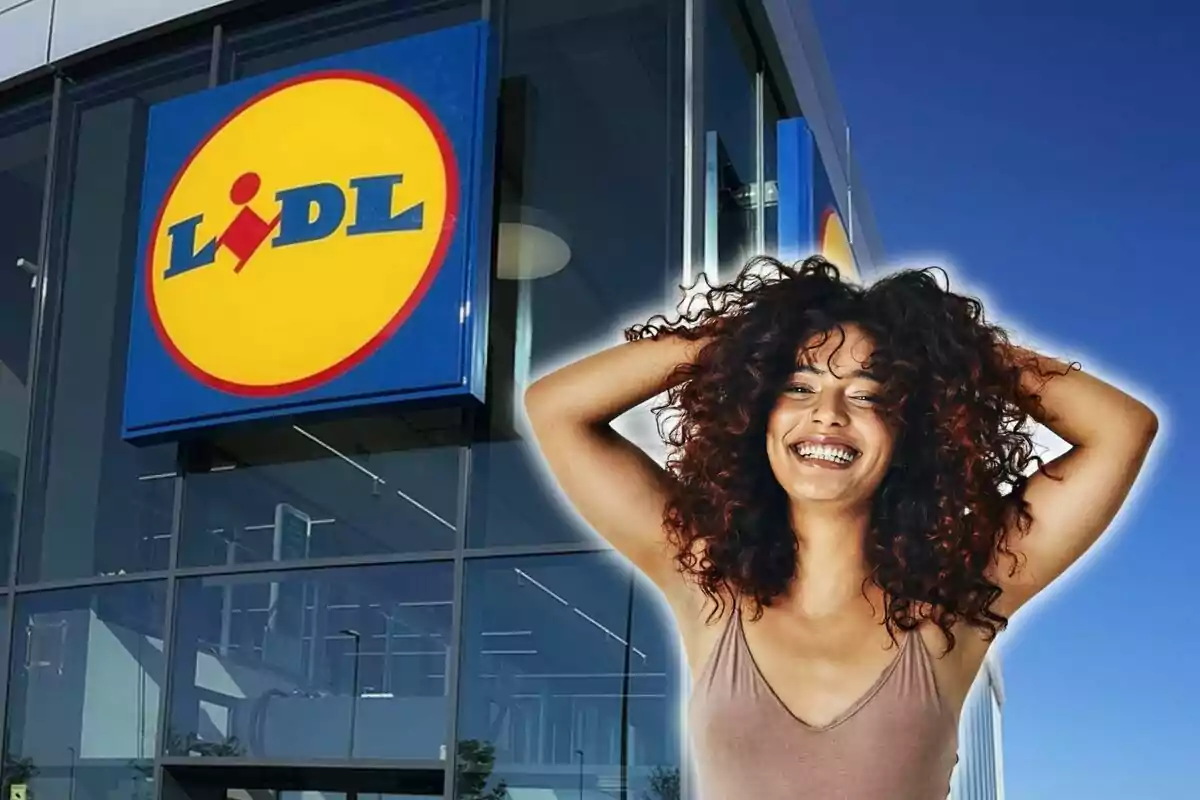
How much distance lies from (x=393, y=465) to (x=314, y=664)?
0.86 metres

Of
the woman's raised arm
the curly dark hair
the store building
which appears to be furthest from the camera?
the store building

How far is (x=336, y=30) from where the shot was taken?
7.14m

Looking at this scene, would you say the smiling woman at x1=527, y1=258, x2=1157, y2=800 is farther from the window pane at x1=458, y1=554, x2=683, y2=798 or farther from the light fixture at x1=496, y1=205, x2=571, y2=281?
the light fixture at x1=496, y1=205, x2=571, y2=281

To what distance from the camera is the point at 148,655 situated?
6613 millimetres

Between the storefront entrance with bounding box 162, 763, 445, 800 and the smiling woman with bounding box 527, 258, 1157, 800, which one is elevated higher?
the smiling woman with bounding box 527, 258, 1157, 800

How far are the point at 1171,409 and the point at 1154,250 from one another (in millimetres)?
1181

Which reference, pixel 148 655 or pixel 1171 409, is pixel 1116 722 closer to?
pixel 1171 409

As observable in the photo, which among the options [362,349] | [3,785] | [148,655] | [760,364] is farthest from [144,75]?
[760,364]

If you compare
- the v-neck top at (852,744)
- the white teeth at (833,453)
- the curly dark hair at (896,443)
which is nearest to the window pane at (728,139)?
the curly dark hair at (896,443)

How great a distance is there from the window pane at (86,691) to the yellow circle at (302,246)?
1.19 metres

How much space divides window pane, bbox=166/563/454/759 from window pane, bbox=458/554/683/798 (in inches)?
6.8

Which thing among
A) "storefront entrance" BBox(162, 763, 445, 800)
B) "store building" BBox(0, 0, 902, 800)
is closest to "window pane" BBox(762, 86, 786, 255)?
"store building" BBox(0, 0, 902, 800)

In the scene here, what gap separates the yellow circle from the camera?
623cm

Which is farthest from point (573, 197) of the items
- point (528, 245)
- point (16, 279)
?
point (16, 279)
